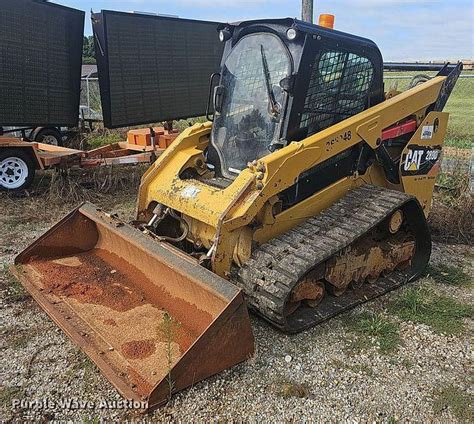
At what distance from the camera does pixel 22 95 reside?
8.19 metres

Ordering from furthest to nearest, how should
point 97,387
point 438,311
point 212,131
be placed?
1. point 212,131
2. point 438,311
3. point 97,387

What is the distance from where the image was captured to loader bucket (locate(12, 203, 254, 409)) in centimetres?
307

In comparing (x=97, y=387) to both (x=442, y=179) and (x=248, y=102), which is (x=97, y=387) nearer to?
(x=248, y=102)

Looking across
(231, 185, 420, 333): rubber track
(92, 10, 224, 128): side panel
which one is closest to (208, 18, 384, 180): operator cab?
(231, 185, 420, 333): rubber track

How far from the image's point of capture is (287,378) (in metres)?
3.35

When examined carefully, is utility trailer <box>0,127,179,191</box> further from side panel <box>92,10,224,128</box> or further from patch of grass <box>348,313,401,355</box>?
patch of grass <box>348,313,401,355</box>

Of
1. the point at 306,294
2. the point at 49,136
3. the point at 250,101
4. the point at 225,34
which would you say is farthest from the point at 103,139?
the point at 306,294

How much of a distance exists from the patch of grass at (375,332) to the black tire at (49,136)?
25.6ft

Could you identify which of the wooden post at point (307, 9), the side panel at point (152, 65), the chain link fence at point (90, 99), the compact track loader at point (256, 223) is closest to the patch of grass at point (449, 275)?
the compact track loader at point (256, 223)

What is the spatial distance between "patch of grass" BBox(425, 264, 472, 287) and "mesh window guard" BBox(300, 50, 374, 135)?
5.90 ft

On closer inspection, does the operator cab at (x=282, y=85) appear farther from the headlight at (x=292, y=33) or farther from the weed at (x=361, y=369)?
the weed at (x=361, y=369)

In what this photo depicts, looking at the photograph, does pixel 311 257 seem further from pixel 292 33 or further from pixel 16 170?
pixel 16 170

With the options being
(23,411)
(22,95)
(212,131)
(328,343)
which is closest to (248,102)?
(212,131)

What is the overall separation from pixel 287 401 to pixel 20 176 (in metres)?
6.10
